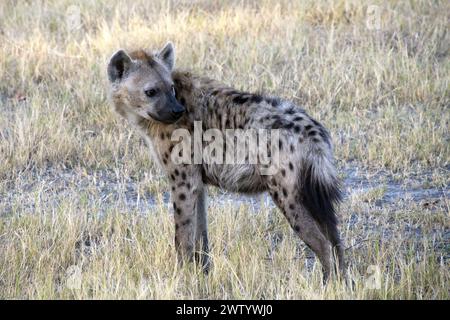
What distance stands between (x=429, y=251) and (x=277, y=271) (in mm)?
994

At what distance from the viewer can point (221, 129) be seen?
545 centimetres

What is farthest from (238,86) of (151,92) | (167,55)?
(151,92)

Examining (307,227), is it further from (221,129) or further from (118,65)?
(118,65)

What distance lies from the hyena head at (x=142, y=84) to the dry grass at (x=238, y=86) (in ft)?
2.61

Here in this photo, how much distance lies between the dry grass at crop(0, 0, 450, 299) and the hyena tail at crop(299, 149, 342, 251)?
375mm

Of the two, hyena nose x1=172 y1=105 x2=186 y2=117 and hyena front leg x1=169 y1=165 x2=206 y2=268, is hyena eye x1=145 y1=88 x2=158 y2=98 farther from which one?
→ hyena front leg x1=169 y1=165 x2=206 y2=268

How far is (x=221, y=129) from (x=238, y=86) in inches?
135

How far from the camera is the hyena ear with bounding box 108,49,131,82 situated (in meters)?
5.73

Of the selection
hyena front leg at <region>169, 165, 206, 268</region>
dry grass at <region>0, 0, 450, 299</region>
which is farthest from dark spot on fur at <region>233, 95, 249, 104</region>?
dry grass at <region>0, 0, 450, 299</region>

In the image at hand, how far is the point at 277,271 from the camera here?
213 inches
